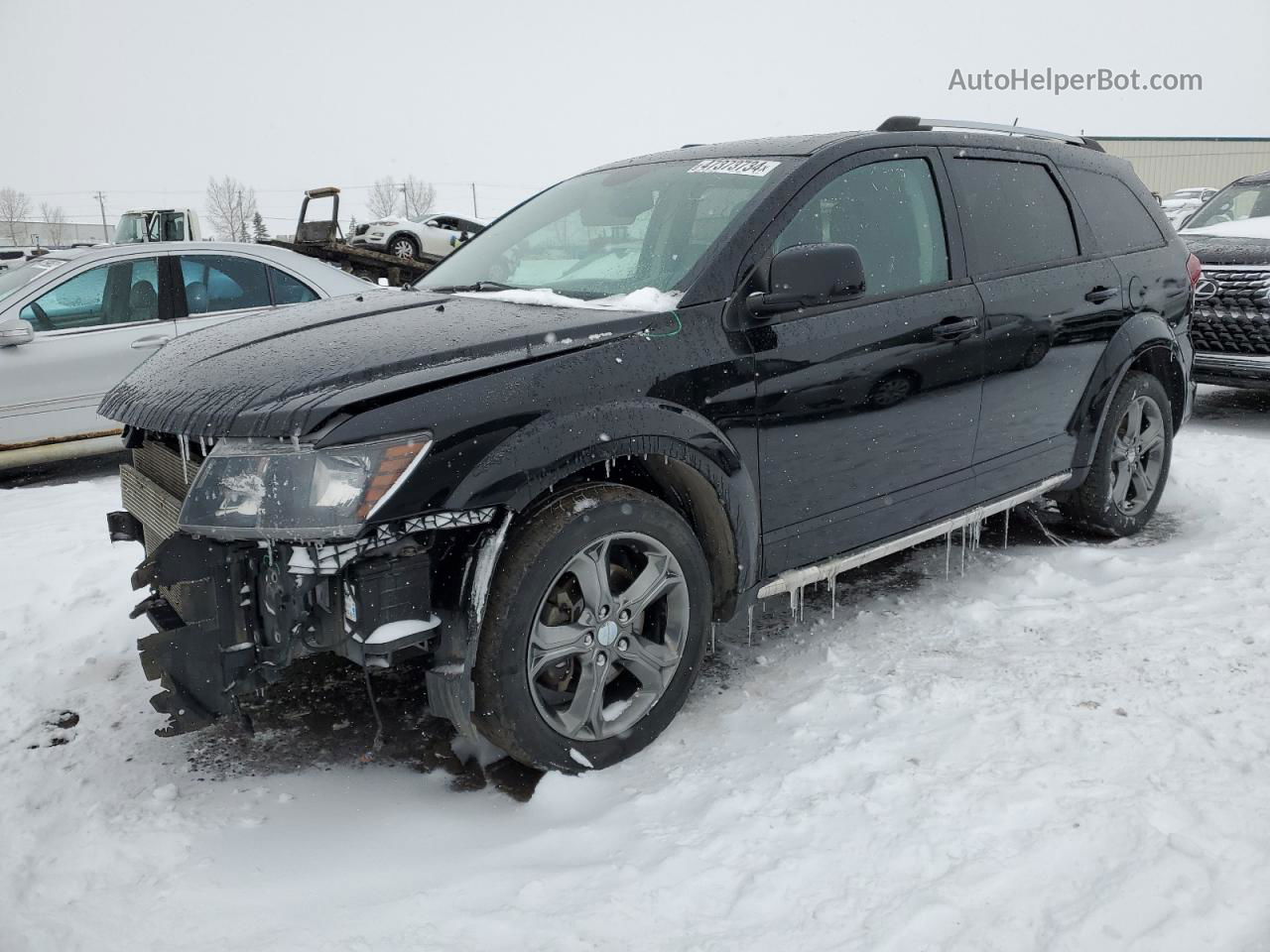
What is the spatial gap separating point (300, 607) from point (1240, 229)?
838 cm

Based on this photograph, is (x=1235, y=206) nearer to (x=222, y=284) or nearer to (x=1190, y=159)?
(x=222, y=284)

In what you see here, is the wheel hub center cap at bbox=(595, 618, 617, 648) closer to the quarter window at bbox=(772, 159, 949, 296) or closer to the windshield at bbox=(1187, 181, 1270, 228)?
the quarter window at bbox=(772, 159, 949, 296)

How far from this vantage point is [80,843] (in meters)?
2.61

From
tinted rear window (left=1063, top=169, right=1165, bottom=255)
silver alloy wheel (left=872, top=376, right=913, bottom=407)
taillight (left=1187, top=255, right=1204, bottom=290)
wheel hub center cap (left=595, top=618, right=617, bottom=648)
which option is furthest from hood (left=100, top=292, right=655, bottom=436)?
taillight (left=1187, top=255, right=1204, bottom=290)

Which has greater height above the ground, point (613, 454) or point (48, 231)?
point (48, 231)

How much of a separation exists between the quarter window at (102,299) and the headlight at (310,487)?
16.5 ft

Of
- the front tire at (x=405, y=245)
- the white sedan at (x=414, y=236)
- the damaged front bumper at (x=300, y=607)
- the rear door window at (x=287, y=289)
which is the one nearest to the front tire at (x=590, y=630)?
the damaged front bumper at (x=300, y=607)

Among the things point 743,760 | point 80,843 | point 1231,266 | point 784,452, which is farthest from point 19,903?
point 1231,266

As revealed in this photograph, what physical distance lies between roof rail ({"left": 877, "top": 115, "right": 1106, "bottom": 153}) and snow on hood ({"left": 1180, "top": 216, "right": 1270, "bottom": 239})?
411cm

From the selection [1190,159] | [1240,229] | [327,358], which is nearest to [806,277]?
[327,358]

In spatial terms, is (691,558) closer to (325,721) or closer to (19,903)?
(325,721)

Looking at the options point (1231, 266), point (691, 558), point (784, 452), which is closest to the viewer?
point (691, 558)

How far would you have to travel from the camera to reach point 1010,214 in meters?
4.12

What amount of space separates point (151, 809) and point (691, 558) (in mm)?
1634
